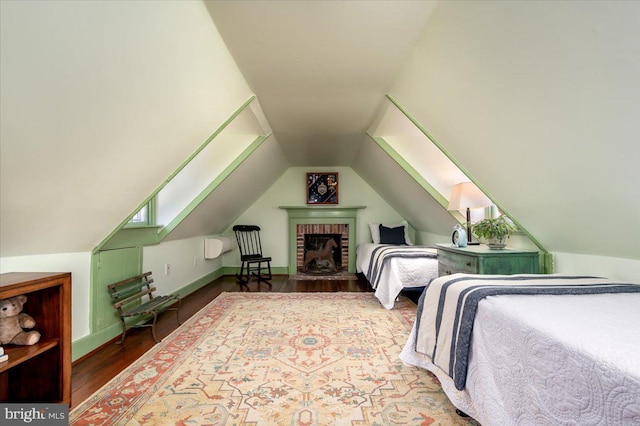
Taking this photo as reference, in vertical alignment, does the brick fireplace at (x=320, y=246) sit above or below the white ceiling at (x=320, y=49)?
below

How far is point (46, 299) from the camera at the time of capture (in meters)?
1.62

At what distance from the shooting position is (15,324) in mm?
1528

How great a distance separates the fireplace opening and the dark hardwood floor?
755 mm

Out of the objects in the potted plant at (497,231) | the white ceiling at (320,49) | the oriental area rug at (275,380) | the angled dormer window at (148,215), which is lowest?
the oriental area rug at (275,380)

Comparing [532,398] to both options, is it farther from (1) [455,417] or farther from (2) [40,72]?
(2) [40,72]

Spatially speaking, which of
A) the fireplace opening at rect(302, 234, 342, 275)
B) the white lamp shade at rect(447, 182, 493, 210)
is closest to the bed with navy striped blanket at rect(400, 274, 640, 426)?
the white lamp shade at rect(447, 182, 493, 210)

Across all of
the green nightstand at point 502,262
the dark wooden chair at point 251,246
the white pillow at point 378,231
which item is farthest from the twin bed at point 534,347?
the dark wooden chair at point 251,246

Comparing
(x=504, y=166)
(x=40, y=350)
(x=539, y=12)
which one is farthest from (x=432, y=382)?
(x=40, y=350)

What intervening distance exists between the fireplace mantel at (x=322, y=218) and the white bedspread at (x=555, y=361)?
13.9 feet

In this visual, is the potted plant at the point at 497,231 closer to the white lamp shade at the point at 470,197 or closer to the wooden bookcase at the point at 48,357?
the white lamp shade at the point at 470,197

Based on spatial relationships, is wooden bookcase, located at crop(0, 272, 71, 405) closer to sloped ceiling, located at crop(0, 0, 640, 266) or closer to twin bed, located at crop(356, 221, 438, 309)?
sloped ceiling, located at crop(0, 0, 640, 266)

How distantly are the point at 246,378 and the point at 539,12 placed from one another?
234 centimetres

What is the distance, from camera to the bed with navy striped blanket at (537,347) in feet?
2.63

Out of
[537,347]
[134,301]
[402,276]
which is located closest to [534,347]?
[537,347]
